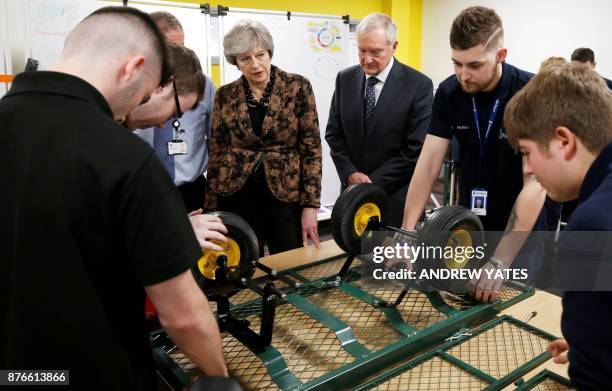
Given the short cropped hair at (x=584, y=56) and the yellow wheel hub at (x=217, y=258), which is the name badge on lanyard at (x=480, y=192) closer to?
the yellow wheel hub at (x=217, y=258)

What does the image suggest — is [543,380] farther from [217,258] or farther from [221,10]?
[221,10]

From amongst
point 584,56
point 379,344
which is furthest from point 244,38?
point 584,56

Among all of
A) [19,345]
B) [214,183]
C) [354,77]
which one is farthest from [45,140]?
[354,77]

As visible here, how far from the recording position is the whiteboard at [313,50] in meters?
4.70

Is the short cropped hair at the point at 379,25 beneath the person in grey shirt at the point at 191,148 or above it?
above

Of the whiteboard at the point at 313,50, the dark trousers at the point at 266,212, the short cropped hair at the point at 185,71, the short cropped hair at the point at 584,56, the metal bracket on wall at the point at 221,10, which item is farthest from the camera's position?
the whiteboard at the point at 313,50

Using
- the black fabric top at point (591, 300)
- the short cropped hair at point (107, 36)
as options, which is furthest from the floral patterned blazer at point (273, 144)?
the black fabric top at point (591, 300)

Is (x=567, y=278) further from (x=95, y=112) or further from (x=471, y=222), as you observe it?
(x=95, y=112)

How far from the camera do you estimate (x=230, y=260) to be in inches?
A: 65.2

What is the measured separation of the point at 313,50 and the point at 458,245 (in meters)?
3.74

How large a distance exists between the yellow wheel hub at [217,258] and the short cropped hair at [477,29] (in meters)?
1.15

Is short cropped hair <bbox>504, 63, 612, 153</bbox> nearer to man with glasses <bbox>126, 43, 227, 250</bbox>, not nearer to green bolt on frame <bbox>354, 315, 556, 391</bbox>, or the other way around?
green bolt on frame <bbox>354, 315, 556, 391</bbox>

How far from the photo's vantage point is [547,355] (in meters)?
1.39

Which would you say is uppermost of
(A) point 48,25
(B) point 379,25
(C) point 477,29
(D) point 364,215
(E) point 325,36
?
(E) point 325,36
